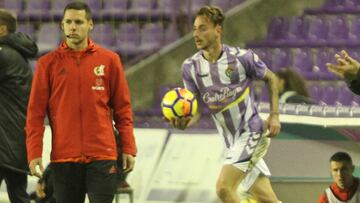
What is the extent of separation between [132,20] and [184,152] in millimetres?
5049

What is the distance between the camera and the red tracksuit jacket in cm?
571

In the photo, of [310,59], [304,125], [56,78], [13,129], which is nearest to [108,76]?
[56,78]

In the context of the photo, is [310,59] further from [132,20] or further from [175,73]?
[132,20]

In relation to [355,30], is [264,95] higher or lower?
lower

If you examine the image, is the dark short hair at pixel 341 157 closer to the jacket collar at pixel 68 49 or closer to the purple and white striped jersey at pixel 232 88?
the purple and white striped jersey at pixel 232 88

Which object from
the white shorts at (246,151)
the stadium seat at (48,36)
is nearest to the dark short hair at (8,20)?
the white shorts at (246,151)

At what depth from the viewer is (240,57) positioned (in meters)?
7.45

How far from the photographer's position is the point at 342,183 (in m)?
8.23

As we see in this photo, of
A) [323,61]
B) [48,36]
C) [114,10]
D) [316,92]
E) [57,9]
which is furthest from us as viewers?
[57,9]

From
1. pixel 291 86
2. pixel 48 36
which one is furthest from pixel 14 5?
pixel 291 86

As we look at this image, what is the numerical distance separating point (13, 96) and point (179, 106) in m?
1.38

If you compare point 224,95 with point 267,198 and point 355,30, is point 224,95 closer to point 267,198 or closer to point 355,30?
point 267,198

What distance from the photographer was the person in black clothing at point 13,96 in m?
7.62

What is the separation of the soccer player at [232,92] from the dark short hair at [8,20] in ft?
4.51
